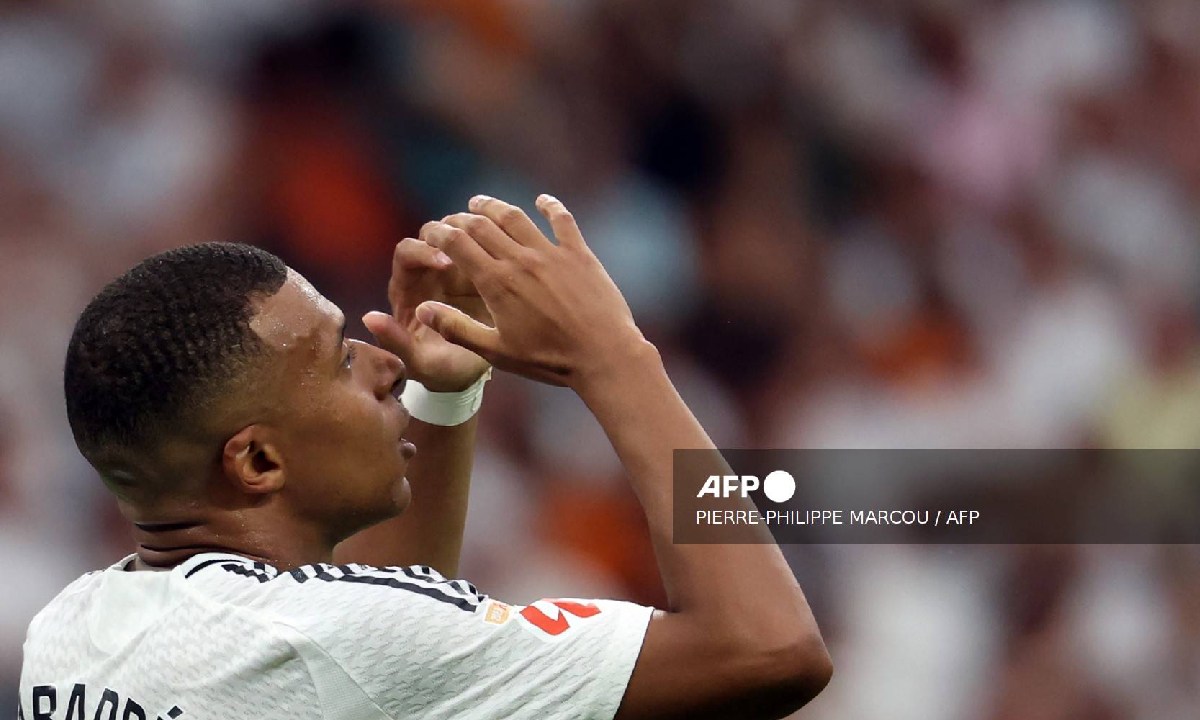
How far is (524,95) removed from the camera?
494cm

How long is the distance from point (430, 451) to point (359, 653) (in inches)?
32.1

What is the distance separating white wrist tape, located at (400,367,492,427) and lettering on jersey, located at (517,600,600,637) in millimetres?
697

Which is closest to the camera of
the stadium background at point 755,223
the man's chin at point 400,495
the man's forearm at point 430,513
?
the man's chin at point 400,495

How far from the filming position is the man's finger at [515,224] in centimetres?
182

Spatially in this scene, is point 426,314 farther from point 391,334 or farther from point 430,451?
point 430,451

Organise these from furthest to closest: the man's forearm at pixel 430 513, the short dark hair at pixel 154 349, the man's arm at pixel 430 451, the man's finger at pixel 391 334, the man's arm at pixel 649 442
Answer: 1. the man's forearm at pixel 430 513
2. the man's arm at pixel 430 451
3. the man's finger at pixel 391 334
4. the short dark hair at pixel 154 349
5. the man's arm at pixel 649 442

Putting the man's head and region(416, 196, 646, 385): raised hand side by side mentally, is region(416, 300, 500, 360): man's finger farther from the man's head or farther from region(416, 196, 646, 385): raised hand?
the man's head

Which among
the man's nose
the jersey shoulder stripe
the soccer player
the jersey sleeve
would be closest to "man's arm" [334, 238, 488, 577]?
the man's nose

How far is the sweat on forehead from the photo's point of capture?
1.84m

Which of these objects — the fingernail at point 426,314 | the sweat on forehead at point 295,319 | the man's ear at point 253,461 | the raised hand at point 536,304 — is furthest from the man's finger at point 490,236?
the man's ear at point 253,461

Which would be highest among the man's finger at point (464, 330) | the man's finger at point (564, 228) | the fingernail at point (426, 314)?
the man's finger at point (564, 228)

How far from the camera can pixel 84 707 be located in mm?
1779

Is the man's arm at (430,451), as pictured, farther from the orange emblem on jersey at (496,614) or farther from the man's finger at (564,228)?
the orange emblem on jersey at (496,614)

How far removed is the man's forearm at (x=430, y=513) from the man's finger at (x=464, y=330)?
0.64 metres
